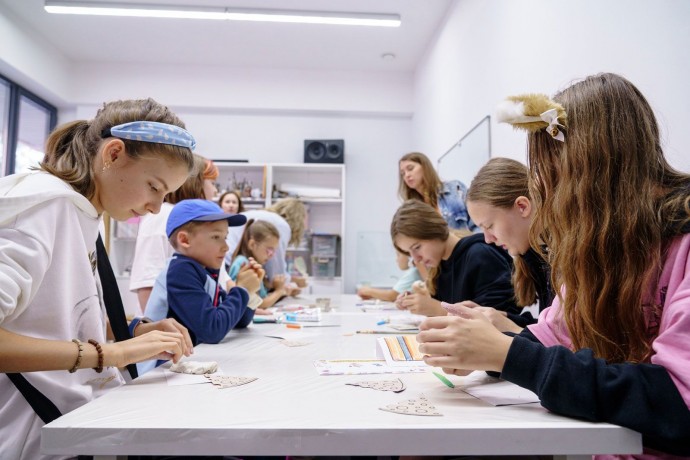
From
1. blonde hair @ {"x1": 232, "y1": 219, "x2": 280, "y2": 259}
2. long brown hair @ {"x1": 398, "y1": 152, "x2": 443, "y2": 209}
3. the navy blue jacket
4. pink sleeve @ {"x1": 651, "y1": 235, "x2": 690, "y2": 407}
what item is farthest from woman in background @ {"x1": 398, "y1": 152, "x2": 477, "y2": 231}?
pink sleeve @ {"x1": 651, "y1": 235, "x2": 690, "y2": 407}

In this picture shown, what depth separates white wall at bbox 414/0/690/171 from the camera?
1.35 meters

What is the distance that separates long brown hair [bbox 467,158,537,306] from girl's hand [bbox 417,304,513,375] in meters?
0.79

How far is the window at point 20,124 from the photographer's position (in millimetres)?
4426

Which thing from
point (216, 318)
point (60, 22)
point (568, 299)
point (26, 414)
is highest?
point (60, 22)

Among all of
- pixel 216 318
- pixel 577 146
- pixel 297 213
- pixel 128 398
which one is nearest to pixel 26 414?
pixel 128 398

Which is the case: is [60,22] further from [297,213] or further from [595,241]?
[595,241]

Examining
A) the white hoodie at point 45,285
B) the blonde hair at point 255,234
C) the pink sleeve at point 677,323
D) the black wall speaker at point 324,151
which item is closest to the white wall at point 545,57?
the pink sleeve at point 677,323

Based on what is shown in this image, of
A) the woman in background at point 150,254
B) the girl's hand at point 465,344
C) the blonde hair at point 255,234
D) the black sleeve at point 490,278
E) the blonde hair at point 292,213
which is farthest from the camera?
the blonde hair at point 292,213

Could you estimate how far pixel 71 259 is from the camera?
0.97 meters

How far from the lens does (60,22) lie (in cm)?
419

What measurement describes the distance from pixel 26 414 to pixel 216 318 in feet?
1.93

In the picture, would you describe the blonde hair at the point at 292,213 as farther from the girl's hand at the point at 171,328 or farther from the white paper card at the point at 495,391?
the white paper card at the point at 495,391

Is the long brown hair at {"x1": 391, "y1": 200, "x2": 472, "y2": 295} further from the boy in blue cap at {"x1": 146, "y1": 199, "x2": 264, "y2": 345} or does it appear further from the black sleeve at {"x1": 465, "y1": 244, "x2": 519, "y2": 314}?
the boy in blue cap at {"x1": 146, "y1": 199, "x2": 264, "y2": 345}

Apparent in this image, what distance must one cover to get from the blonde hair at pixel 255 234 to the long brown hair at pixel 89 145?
168 centimetres
